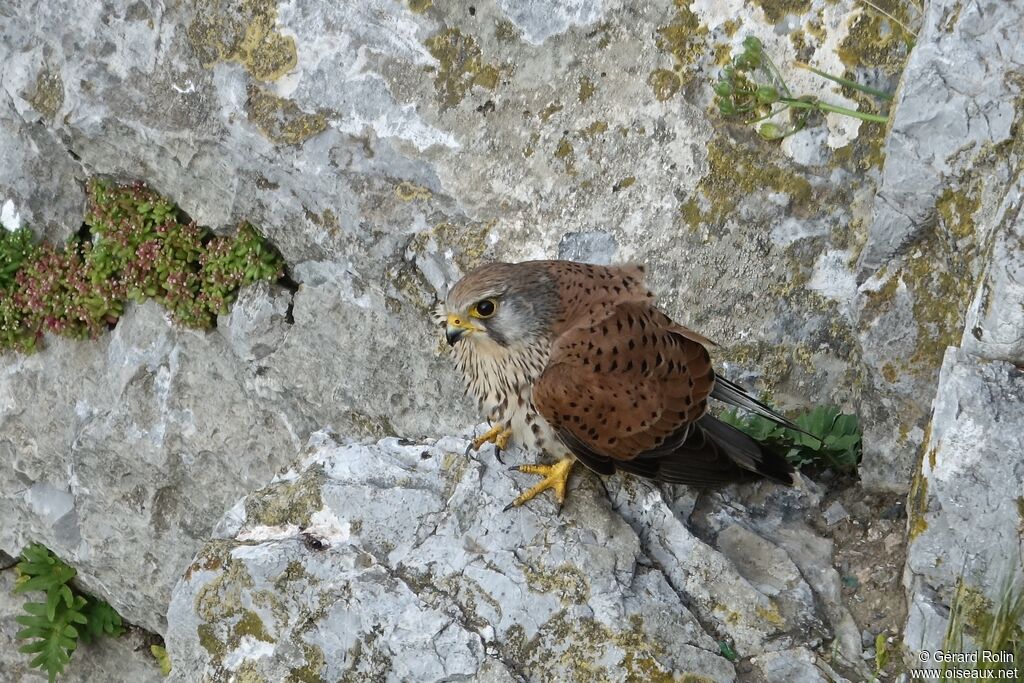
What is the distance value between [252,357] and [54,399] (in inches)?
59.0

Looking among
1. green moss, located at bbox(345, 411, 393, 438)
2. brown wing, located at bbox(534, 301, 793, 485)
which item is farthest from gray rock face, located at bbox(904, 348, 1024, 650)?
green moss, located at bbox(345, 411, 393, 438)

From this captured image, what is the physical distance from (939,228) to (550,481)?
184 centimetres

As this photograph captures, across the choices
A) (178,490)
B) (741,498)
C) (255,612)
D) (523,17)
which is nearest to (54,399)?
(178,490)

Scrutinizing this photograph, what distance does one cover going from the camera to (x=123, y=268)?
5.88 m

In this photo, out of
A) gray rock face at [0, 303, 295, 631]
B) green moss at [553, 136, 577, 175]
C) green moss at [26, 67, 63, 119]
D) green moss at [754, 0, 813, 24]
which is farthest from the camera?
gray rock face at [0, 303, 295, 631]

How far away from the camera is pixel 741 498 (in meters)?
4.25

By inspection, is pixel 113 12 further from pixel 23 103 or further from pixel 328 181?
pixel 328 181

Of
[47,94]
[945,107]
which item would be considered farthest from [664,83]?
[47,94]

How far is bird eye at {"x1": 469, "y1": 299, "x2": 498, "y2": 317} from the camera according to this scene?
154 inches

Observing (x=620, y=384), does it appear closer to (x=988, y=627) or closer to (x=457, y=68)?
(x=988, y=627)

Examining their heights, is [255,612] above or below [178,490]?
above

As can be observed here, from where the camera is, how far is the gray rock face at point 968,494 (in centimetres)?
340

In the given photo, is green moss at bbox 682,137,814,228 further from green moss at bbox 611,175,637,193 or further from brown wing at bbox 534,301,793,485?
brown wing at bbox 534,301,793,485

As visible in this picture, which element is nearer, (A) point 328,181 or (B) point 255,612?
(B) point 255,612
